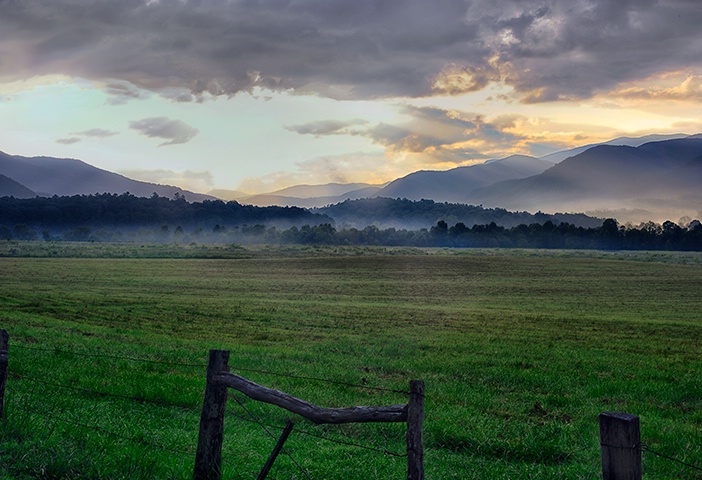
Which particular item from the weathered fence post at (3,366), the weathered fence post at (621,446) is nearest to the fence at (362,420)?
the weathered fence post at (621,446)

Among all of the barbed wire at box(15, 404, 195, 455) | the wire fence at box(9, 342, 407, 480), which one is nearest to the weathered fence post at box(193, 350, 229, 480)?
the wire fence at box(9, 342, 407, 480)

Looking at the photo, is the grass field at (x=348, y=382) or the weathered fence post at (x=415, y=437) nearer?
the weathered fence post at (x=415, y=437)

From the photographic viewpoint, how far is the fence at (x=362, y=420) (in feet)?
17.3

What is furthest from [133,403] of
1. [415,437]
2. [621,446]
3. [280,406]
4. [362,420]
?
[621,446]

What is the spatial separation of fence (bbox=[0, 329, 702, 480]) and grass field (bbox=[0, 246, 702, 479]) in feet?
2.52

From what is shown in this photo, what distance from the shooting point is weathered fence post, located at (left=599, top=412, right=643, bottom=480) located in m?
5.22

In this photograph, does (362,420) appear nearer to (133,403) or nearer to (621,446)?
(621,446)

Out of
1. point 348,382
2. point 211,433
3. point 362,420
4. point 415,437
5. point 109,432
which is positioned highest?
point 362,420

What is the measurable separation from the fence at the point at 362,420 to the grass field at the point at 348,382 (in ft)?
2.52

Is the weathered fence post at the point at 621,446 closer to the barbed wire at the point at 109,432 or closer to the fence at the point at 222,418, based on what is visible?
A: the fence at the point at 222,418

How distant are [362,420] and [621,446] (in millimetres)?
2637

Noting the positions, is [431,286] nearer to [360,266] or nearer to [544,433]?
[360,266]

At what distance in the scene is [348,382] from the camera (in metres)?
16.3

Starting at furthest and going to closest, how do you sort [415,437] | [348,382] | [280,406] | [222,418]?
1. [348,382]
2. [222,418]
3. [280,406]
4. [415,437]
